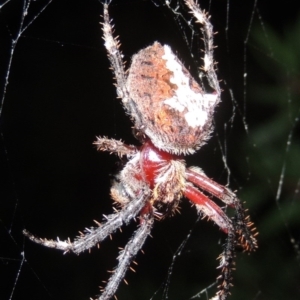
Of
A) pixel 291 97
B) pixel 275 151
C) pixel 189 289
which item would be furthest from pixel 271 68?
pixel 189 289

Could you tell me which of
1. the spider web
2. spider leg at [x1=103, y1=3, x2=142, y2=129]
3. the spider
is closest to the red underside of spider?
the spider

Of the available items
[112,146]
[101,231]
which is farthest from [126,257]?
[112,146]

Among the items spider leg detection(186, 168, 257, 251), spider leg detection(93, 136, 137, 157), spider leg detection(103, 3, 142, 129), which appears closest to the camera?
spider leg detection(103, 3, 142, 129)

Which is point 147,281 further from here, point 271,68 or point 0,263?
point 271,68

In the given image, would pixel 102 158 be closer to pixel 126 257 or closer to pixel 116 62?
pixel 126 257

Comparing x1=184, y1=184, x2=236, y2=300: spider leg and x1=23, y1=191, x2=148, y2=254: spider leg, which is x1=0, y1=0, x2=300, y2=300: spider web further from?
x1=23, y1=191, x2=148, y2=254: spider leg

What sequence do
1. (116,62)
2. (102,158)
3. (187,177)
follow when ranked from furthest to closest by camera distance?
(102,158)
(187,177)
(116,62)
